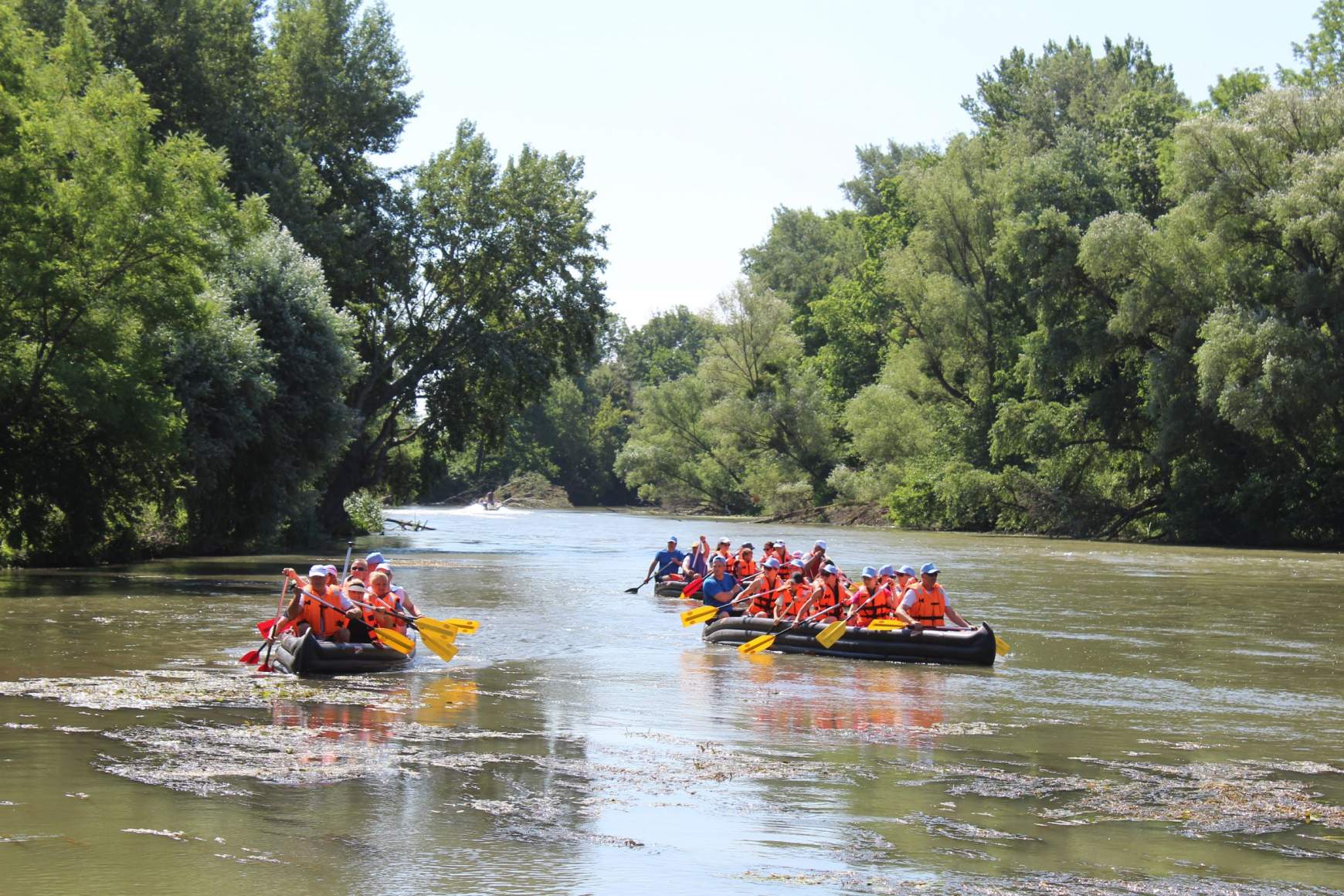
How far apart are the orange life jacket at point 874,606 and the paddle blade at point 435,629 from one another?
5.45 metres

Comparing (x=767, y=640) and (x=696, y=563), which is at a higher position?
(x=696, y=563)

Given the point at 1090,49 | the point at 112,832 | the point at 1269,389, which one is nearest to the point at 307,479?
the point at 1269,389

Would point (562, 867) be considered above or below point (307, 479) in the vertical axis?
below

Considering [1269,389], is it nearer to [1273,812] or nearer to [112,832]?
[1273,812]

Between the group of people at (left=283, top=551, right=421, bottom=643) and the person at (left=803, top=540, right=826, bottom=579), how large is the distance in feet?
21.2

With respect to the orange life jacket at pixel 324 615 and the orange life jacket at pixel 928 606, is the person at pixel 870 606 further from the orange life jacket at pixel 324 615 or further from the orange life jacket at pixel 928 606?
the orange life jacket at pixel 324 615

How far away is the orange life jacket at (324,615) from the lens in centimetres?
1656

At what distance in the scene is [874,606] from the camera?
19469 mm

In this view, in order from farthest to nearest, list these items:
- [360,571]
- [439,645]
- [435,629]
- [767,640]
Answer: [767,640] → [360,571] → [435,629] → [439,645]

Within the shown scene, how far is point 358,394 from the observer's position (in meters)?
47.6

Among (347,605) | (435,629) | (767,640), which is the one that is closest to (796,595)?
(767,640)

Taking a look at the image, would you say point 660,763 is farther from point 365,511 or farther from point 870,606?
point 365,511

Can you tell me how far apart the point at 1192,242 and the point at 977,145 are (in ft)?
51.0

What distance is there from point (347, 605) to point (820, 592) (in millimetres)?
6688
